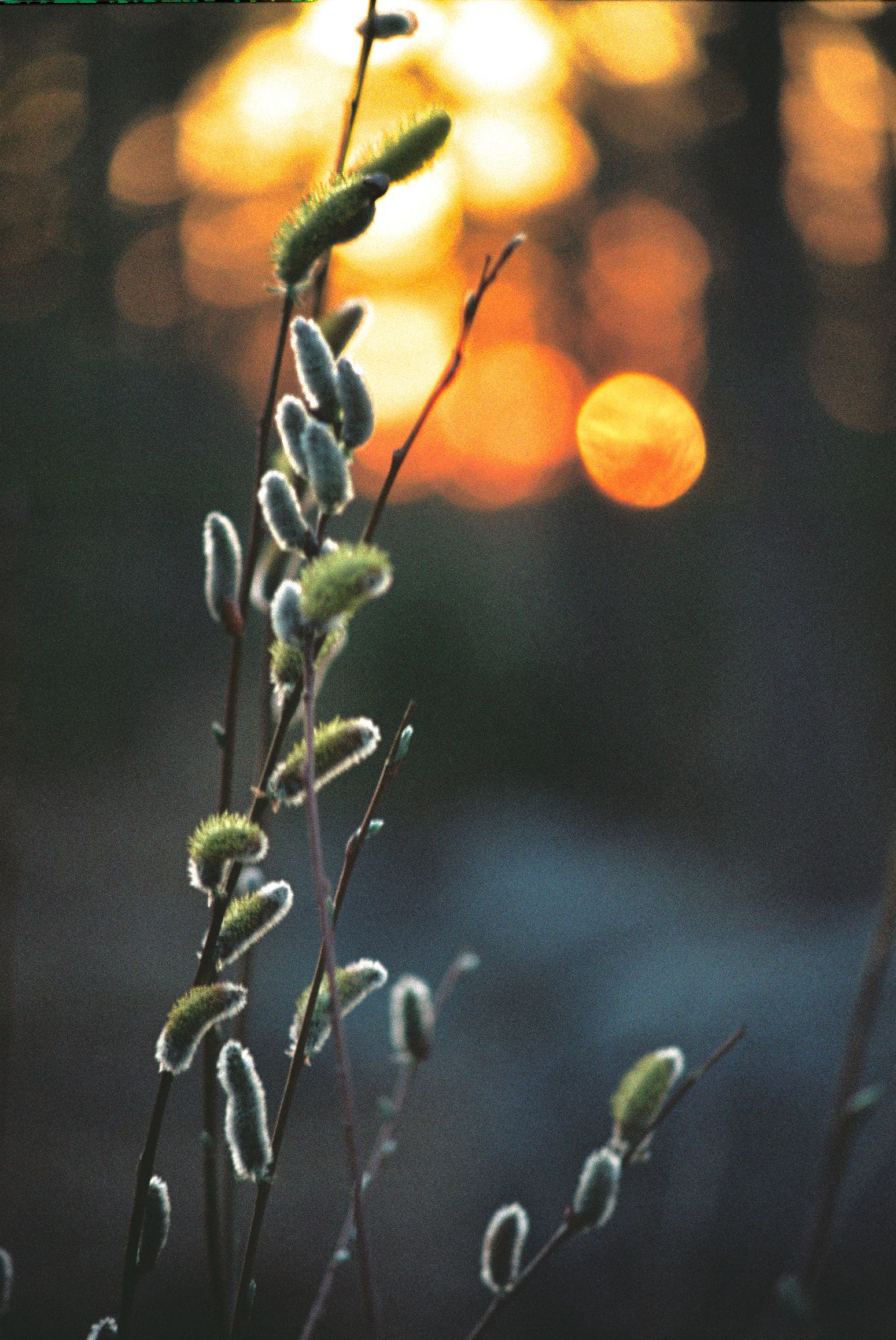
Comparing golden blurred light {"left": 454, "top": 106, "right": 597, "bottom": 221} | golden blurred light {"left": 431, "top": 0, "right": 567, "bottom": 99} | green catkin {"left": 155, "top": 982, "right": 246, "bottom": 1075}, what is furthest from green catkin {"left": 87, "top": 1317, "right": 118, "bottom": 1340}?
golden blurred light {"left": 454, "top": 106, "right": 597, "bottom": 221}

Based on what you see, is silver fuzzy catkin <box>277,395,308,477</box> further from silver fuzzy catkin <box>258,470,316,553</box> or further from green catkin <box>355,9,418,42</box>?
green catkin <box>355,9,418,42</box>

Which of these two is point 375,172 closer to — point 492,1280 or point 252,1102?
point 252,1102

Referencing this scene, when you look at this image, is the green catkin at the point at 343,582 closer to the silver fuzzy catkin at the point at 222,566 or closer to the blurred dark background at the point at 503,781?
the silver fuzzy catkin at the point at 222,566

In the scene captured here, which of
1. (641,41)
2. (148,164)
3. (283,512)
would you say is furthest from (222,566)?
(641,41)

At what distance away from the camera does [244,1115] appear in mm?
465

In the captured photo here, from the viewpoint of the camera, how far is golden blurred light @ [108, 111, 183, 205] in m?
3.44

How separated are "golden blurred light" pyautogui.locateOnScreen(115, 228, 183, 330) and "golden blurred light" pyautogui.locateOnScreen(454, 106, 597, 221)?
1393 mm

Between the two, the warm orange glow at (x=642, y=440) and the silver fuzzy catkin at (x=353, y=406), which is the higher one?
the silver fuzzy catkin at (x=353, y=406)

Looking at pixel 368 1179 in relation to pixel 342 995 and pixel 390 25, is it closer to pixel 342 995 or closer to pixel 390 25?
pixel 342 995

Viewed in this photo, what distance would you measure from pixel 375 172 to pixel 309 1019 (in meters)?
0.37

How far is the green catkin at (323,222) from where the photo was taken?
17.6 inches

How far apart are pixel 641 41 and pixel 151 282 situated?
7.07 feet

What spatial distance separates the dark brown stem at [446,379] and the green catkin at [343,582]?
0.20 feet

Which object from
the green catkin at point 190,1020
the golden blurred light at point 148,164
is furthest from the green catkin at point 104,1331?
the golden blurred light at point 148,164
